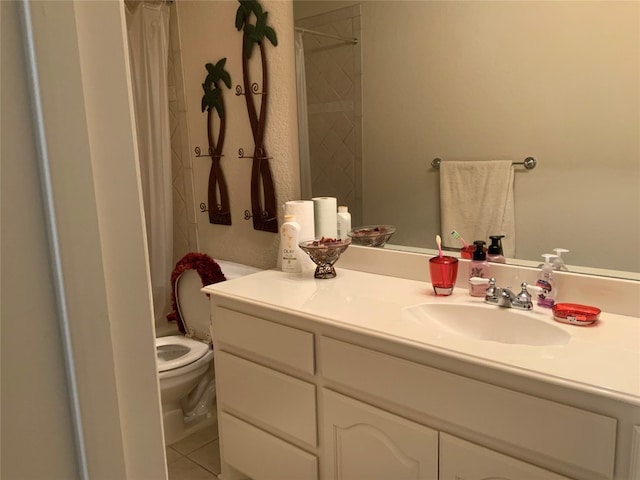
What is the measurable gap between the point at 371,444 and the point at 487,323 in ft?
1.53

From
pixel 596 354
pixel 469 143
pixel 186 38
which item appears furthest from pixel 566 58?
pixel 186 38

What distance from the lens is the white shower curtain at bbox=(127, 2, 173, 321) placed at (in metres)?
2.55

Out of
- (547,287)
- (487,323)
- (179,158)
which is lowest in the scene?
(487,323)

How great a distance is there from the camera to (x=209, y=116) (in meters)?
2.42

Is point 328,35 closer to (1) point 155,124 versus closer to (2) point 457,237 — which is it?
(2) point 457,237

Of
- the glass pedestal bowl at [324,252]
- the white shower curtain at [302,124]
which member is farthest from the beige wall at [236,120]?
the glass pedestal bowl at [324,252]

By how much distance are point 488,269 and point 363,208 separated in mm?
554

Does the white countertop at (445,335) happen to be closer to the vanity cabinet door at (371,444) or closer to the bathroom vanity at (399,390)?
the bathroom vanity at (399,390)

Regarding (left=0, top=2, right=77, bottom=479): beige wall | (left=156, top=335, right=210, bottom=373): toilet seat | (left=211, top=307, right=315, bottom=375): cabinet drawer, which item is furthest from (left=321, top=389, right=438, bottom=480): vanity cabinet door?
(left=0, top=2, right=77, bottom=479): beige wall

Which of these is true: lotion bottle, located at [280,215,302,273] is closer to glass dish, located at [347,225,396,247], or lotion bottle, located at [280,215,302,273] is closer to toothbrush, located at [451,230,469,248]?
glass dish, located at [347,225,396,247]

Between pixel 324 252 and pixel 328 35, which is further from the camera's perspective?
pixel 328 35

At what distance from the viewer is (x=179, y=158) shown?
2.71m

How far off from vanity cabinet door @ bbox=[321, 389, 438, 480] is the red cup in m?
0.43

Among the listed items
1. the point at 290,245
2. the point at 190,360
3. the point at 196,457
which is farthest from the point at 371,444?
the point at 196,457
